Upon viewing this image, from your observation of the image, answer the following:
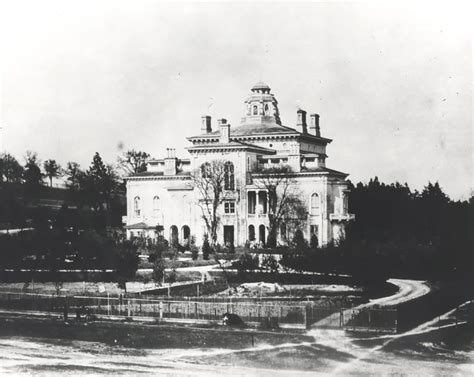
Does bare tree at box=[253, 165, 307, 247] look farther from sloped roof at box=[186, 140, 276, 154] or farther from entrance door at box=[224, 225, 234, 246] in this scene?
entrance door at box=[224, 225, 234, 246]

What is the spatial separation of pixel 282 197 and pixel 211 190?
259 inches

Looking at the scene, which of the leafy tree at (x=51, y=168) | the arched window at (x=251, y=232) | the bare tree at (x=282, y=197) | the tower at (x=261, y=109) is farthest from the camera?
the leafy tree at (x=51, y=168)

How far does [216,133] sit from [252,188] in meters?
6.93

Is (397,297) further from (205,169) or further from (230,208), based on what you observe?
(205,169)

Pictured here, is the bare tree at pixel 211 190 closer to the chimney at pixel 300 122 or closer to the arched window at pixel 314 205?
the arched window at pixel 314 205

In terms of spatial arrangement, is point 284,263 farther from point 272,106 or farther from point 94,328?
point 272,106

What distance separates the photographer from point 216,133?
7050 centimetres

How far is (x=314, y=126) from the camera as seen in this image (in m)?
73.8

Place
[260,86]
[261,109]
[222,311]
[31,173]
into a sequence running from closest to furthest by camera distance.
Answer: [222,311]
[261,109]
[260,86]
[31,173]

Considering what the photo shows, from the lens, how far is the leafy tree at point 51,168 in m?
85.4

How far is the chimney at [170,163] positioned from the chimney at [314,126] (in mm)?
12600

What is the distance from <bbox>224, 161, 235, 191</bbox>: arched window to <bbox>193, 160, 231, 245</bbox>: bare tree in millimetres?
176

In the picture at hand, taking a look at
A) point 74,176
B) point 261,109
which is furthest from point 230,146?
point 74,176

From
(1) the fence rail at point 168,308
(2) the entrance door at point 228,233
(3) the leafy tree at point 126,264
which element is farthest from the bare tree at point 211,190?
(1) the fence rail at point 168,308
